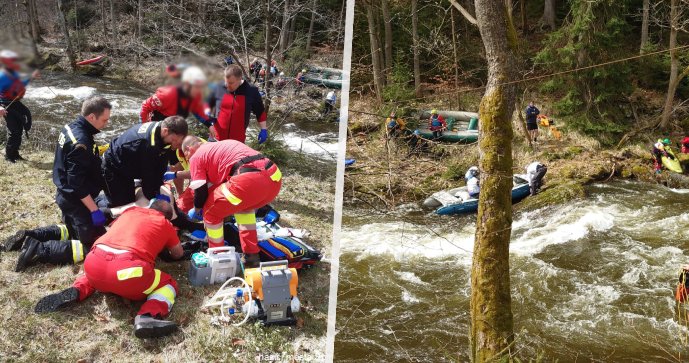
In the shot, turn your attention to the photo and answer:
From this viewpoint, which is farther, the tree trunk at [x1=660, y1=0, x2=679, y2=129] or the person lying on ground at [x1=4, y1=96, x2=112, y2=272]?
the tree trunk at [x1=660, y1=0, x2=679, y2=129]

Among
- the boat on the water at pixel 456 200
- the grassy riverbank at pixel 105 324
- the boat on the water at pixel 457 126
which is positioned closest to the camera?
the grassy riverbank at pixel 105 324

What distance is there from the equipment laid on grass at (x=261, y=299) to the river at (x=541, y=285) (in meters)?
1.24

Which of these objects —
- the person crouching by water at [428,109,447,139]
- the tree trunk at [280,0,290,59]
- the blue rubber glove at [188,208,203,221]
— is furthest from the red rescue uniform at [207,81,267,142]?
the person crouching by water at [428,109,447,139]

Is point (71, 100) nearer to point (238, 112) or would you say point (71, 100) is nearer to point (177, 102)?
point (177, 102)

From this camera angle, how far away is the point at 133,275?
320cm

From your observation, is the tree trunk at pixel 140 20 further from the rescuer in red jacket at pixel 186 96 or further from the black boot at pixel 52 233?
the black boot at pixel 52 233

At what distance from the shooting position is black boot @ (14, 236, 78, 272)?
3.39 meters

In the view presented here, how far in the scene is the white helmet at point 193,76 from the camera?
69.9 inches

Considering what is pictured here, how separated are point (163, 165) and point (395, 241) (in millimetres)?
5418

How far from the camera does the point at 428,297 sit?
6.88m

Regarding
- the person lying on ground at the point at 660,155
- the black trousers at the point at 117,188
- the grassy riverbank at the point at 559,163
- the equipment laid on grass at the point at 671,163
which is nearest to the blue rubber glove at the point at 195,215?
the black trousers at the point at 117,188

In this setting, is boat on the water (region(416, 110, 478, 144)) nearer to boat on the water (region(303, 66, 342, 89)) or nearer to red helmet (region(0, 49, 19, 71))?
boat on the water (region(303, 66, 342, 89))

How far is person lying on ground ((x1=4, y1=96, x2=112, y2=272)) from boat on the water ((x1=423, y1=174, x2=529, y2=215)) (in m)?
7.36

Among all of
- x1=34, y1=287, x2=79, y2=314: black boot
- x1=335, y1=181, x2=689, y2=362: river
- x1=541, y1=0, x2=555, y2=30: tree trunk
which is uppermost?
x1=541, y1=0, x2=555, y2=30: tree trunk
